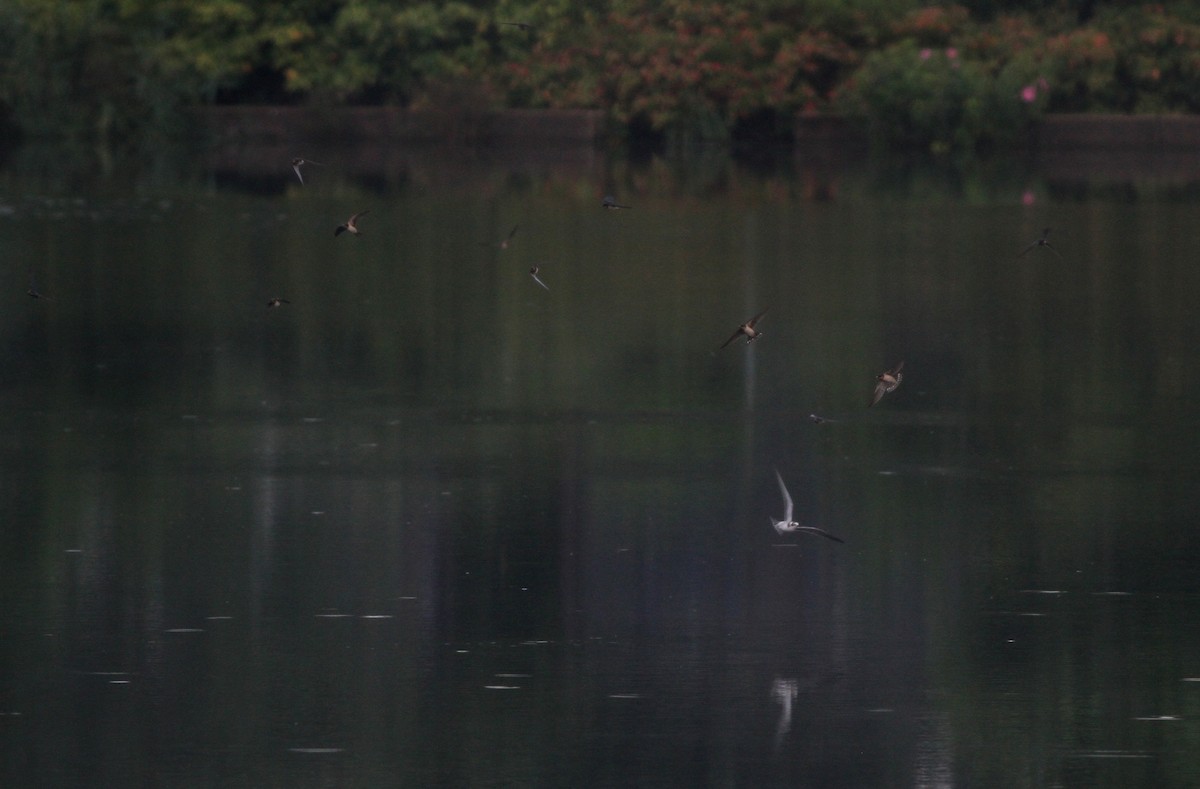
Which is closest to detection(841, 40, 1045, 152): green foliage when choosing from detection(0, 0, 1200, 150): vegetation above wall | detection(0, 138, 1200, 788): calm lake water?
detection(0, 0, 1200, 150): vegetation above wall

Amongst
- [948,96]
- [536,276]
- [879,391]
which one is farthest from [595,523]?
[948,96]

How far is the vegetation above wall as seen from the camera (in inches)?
1425

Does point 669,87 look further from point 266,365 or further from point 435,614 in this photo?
point 435,614

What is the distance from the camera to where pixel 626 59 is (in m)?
37.5

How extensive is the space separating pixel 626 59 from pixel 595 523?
29756 millimetres

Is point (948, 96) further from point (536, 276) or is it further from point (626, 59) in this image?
point (536, 276)

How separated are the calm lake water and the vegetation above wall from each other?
18911mm

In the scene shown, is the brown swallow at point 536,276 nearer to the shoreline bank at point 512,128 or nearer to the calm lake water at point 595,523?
the calm lake water at point 595,523

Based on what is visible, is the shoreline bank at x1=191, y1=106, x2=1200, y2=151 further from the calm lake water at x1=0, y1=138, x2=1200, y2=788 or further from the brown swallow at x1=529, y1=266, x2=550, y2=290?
the brown swallow at x1=529, y1=266, x2=550, y2=290

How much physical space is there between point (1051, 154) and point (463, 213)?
48.6 feet

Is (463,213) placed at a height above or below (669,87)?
below

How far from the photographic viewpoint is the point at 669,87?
3734 centimetres

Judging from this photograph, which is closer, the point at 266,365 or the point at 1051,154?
the point at 266,365

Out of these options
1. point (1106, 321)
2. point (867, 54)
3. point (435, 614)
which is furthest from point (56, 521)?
point (867, 54)
